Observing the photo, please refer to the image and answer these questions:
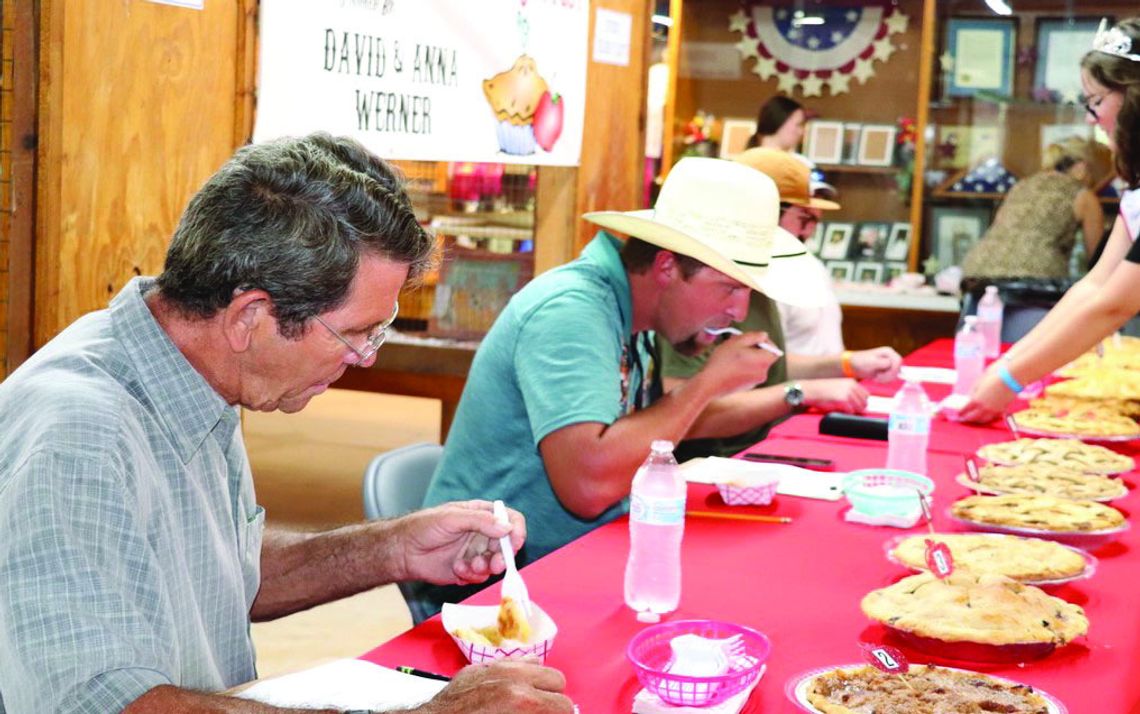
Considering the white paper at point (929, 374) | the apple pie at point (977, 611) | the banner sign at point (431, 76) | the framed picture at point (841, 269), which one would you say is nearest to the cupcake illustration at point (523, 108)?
the banner sign at point (431, 76)

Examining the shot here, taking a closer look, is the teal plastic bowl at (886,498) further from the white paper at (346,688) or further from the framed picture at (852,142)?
the framed picture at (852,142)

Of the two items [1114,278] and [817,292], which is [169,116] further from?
[1114,278]

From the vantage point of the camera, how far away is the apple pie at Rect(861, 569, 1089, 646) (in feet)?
5.48

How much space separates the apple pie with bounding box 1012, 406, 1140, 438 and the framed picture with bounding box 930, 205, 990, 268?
4.14m

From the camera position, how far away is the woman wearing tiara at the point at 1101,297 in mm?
3465

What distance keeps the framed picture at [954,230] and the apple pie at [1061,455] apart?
471 cm

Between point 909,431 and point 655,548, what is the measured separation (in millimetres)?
1071

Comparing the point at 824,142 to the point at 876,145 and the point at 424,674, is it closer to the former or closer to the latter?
the point at 876,145

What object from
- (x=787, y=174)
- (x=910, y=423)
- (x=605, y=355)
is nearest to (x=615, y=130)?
(x=787, y=174)

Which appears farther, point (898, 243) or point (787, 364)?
point (898, 243)

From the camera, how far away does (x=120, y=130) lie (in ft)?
9.30

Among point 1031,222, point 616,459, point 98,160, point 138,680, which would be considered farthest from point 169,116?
point 1031,222

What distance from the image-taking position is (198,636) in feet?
4.84

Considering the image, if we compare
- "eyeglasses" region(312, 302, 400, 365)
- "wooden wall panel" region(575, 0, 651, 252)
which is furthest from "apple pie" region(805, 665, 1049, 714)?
"wooden wall panel" region(575, 0, 651, 252)
